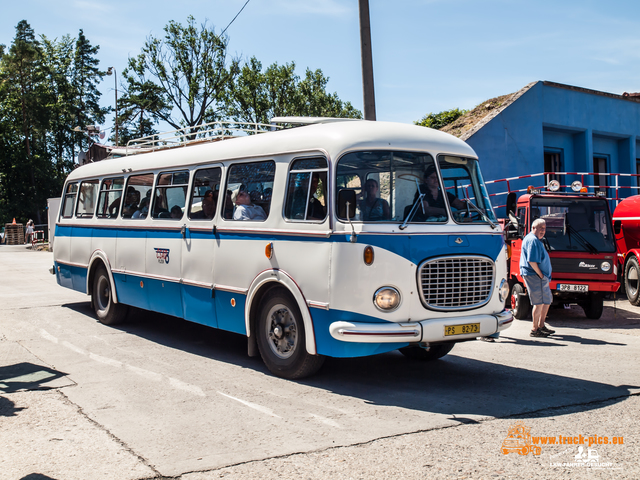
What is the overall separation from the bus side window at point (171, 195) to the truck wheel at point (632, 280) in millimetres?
9950

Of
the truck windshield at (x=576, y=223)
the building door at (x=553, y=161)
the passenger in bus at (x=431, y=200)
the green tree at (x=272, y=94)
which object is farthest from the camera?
the green tree at (x=272, y=94)

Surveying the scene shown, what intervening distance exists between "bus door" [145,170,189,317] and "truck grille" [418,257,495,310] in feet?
12.3

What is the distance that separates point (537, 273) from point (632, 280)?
5.52m

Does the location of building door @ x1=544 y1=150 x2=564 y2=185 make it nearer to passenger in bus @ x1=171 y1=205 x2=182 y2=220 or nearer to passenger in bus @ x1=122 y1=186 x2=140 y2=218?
passenger in bus @ x1=122 y1=186 x2=140 y2=218

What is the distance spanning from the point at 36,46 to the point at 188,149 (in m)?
63.1

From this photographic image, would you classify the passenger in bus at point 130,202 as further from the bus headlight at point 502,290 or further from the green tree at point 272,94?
the green tree at point 272,94

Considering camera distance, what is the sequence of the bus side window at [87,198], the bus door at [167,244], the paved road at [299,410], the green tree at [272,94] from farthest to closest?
the green tree at [272,94] < the bus side window at [87,198] < the bus door at [167,244] < the paved road at [299,410]

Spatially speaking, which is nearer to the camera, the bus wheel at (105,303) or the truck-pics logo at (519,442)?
the truck-pics logo at (519,442)

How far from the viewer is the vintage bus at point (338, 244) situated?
6086 mm

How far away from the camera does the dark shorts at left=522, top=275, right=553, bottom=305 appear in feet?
31.7

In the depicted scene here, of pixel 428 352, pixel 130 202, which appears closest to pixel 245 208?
pixel 428 352

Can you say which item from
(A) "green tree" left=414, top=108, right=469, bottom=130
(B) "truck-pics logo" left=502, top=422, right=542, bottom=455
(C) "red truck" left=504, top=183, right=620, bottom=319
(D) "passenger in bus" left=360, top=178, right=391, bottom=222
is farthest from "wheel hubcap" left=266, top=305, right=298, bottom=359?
(A) "green tree" left=414, top=108, right=469, bottom=130

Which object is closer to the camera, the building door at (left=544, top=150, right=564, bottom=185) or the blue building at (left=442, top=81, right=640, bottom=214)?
the blue building at (left=442, top=81, right=640, bottom=214)

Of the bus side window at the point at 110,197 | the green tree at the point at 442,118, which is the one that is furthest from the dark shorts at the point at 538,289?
the green tree at the point at 442,118
